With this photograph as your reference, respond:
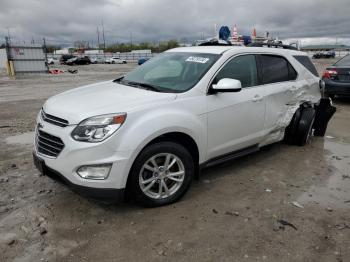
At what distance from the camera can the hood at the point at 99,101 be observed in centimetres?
326

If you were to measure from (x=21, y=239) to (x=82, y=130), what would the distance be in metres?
1.13

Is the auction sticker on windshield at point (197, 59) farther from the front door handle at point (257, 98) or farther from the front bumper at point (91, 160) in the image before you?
the front bumper at point (91, 160)

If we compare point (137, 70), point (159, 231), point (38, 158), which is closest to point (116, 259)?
point (159, 231)

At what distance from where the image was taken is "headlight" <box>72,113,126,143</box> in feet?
10.3

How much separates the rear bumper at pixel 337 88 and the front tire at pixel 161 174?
7634 mm

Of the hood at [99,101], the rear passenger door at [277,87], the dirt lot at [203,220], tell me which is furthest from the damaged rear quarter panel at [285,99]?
the hood at [99,101]

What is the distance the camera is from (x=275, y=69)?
4984mm

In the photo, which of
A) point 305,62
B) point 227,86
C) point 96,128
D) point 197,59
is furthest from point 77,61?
point 96,128

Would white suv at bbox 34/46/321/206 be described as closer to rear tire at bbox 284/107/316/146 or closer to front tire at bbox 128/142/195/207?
front tire at bbox 128/142/195/207

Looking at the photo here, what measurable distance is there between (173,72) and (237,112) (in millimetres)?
948

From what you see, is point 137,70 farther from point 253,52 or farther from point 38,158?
point 38,158

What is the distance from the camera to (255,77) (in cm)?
460

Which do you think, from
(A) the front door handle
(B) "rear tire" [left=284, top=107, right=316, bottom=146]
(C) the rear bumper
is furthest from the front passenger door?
(C) the rear bumper

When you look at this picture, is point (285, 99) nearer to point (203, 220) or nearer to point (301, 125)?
point (301, 125)
